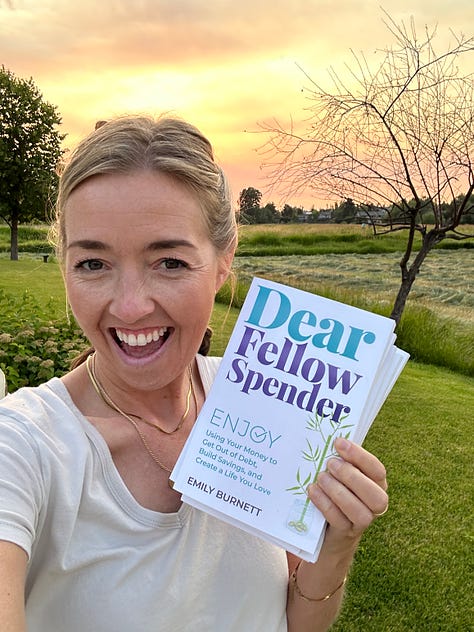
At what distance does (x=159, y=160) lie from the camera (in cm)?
126

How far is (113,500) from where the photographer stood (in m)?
1.20

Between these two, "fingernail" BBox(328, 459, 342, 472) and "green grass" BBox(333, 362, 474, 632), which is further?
"green grass" BBox(333, 362, 474, 632)

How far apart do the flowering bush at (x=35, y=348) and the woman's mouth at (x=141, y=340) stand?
249 centimetres

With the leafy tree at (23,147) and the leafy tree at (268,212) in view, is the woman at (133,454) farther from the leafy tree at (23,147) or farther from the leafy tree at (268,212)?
the leafy tree at (23,147)

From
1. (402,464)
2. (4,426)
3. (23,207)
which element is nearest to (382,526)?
(402,464)

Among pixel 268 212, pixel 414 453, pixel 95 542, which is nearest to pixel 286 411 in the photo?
pixel 95 542

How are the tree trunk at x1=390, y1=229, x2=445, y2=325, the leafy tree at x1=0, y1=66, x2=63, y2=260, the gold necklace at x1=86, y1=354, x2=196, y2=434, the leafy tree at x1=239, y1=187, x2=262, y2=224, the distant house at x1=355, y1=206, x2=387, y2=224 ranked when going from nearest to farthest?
the gold necklace at x1=86, y1=354, x2=196, y2=434 → the leafy tree at x1=239, y1=187, x2=262, y2=224 → the tree trunk at x1=390, y1=229, x2=445, y2=325 → the distant house at x1=355, y1=206, x2=387, y2=224 → the leafy tree at x1=0, y1=66, x2=63, y2=260

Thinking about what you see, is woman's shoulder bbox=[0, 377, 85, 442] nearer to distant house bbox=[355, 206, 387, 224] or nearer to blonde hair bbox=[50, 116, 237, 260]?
blonde hair bbox=[50, 116, 237, 260]

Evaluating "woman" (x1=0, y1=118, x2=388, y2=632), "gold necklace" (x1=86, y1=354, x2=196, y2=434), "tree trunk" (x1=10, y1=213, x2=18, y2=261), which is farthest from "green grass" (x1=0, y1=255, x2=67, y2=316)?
"woman" (x1=0, y1=118, x2=388, y2=632)

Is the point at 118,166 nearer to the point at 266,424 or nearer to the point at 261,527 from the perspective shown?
the point at 266,424

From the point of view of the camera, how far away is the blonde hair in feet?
4.08

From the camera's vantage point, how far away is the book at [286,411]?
44.4 inches

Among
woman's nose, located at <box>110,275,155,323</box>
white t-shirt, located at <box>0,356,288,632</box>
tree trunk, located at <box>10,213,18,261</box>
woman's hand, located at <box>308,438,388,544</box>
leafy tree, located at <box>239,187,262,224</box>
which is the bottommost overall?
A: tree trunk, located at <box>10,213,18,261</box>

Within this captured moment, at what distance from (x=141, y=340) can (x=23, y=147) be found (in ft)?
75.7
